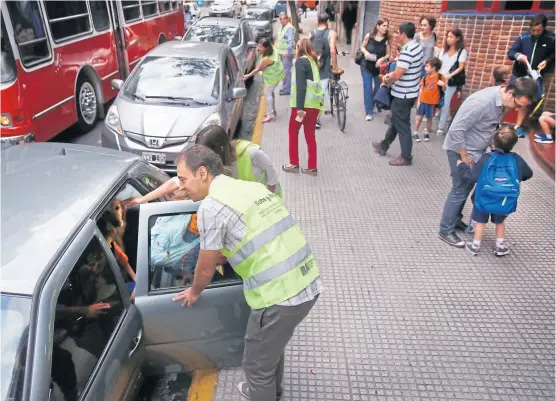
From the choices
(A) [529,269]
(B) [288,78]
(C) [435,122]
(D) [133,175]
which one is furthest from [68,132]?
(A) [529,269]

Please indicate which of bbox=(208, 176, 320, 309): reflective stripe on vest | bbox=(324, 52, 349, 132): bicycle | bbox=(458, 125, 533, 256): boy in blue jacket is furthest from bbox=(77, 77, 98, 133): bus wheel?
bbox=(208, 176, 320, 309): reflective stripe on vest

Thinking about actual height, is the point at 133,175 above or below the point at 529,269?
above

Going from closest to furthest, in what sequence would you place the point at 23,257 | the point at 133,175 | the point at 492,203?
the point at 23,257, the point at 133,175, the point at 492,203

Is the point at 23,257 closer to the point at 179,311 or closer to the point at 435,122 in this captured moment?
the point at 179,311

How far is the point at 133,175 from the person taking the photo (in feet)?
9.36

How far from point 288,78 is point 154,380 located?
851 cm

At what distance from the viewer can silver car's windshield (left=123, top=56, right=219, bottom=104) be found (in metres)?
6.25

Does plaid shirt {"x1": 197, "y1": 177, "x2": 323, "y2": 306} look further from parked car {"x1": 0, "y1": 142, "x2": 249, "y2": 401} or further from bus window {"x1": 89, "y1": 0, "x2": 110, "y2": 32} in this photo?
bus window {"x1": 89, "y1": 0, "x2": 110, "y2": 32}

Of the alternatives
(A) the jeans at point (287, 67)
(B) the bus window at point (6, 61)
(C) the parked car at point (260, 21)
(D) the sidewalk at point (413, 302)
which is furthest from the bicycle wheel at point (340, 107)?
(C) the parked car at point (260, 21)

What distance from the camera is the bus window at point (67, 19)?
23.6 feet

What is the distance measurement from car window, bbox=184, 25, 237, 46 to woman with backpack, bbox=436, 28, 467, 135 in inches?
220

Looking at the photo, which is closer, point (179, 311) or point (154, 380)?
point (179, 311)

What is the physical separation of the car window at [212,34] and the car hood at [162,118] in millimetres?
5393

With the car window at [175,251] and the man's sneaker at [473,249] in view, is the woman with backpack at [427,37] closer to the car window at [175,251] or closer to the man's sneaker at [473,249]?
the man's sneaker at [473,249]
